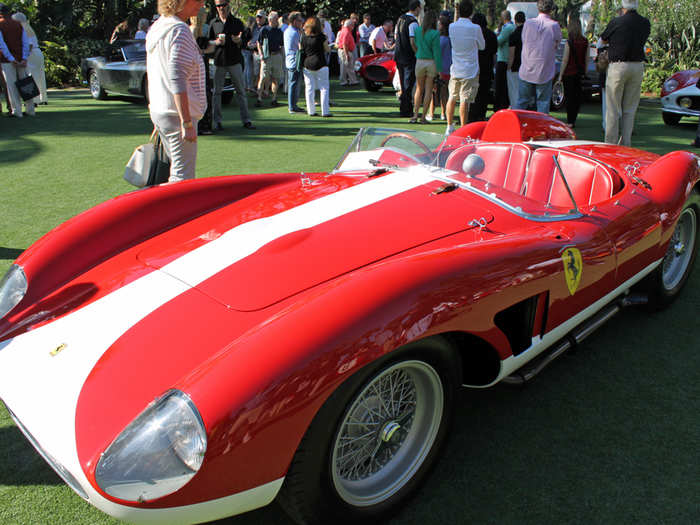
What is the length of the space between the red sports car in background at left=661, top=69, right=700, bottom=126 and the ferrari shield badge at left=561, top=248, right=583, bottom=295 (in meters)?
7.80

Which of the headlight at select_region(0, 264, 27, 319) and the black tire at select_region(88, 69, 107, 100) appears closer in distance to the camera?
the headlight at select_region(0, 264, 27, 319)

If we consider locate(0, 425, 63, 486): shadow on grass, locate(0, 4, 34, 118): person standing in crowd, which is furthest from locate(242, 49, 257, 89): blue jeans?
locate(0, 425, 63, 486): shadow on grass

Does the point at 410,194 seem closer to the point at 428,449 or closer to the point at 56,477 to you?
the point at 428,449

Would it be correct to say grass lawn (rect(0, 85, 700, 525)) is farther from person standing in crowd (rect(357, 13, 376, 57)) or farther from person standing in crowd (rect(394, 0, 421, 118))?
person standing in crowd (rect(357, 13, 376, 57))

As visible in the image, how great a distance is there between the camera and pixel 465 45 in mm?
7680

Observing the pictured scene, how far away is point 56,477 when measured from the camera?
2.19m

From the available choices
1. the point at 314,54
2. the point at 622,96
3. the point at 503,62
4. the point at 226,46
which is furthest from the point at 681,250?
the point at 314,54

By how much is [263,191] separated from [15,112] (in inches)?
324

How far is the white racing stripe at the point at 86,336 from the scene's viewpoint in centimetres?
174

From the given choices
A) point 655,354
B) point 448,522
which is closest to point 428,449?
point 448,522

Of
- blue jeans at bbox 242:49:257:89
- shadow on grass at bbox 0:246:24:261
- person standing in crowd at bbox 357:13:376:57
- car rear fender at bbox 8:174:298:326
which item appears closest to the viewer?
car rear fender at bbox 8:174:298:326

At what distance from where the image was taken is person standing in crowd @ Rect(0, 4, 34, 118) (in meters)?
8.56

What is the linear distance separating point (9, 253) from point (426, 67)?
666cm

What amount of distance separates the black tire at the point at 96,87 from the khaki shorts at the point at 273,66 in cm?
344
